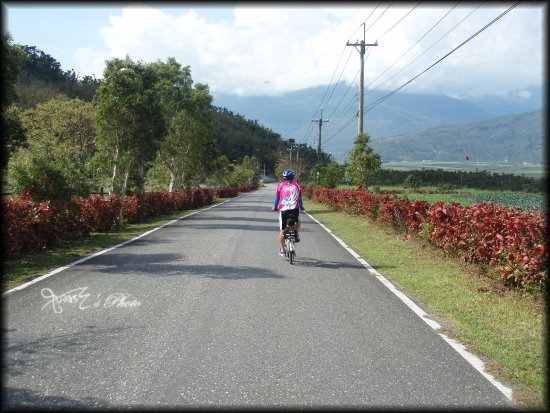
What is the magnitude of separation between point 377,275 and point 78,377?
5929 millimetres

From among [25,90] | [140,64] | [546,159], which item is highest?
[25,90]

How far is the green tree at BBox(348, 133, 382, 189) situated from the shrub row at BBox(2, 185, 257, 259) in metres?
12.4

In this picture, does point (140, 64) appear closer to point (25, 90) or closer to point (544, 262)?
point (544, 262)

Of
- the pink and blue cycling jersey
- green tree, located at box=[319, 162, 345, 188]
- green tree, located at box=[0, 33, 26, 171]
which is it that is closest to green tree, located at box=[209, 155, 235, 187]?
green tree, located at box=[319, 162, 345, 188]

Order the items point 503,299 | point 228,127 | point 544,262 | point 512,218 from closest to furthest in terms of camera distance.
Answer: point 544,262
point 503,299
point 512,218
point 228,127

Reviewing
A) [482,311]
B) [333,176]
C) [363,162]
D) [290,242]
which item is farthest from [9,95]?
[333,176]

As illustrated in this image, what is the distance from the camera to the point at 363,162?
2486 centimetres

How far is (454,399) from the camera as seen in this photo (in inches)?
130

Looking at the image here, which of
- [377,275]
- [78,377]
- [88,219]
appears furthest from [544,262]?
[88,219]

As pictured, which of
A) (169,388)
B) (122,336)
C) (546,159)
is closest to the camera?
(169,388)

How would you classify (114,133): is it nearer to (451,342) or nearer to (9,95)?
(9,95)

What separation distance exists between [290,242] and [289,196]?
1064 mm

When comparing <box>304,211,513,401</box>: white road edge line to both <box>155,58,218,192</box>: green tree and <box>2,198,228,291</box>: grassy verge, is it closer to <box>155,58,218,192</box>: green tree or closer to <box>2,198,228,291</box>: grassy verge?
<box>2,198,228,291</box>: grassy verge

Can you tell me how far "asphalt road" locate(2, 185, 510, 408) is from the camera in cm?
329
